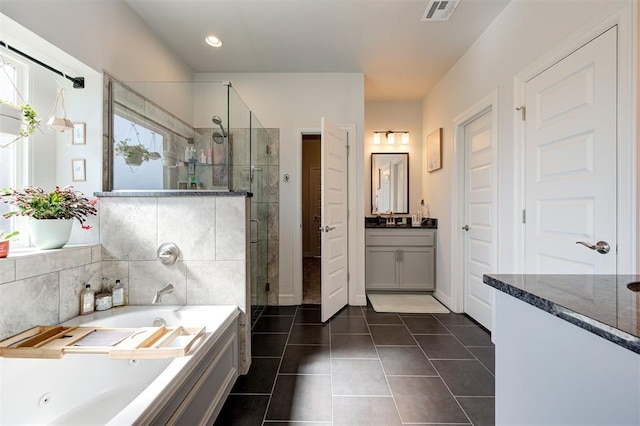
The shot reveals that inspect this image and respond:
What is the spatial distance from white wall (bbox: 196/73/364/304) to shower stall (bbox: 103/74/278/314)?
0.54 m

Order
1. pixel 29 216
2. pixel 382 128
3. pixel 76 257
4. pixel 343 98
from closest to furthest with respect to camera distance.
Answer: pixel 29 216 → pixel 76 257 → pixel 343 98 → pixel 382 128

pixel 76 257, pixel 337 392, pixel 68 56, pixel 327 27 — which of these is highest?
pixel 327 27

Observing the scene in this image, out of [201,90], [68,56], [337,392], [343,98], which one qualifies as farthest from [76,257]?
[343,98]

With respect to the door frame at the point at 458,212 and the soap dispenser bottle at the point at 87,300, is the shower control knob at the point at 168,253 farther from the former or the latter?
the door frame at the point at 458,212

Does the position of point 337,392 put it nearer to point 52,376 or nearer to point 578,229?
point 52,376

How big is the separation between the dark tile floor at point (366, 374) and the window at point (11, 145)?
5.86ft

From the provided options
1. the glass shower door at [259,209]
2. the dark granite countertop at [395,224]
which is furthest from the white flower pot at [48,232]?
the dark granite countertop at [395,224]

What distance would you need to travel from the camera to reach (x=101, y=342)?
1.28 meters

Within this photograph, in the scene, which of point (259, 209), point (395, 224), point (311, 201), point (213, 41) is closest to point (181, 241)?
Answer: point (259, 209)

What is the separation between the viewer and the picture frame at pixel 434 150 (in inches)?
126

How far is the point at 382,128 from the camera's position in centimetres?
391

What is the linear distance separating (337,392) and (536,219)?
68.2 inches

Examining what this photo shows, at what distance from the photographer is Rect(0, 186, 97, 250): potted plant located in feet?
4.56

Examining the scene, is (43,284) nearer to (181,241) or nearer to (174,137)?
(181,241)
